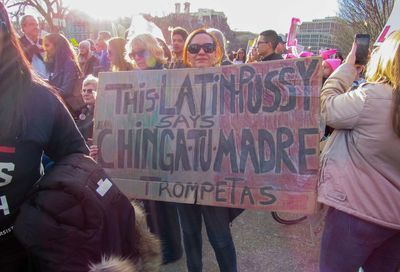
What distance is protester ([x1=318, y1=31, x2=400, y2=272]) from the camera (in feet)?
5.04

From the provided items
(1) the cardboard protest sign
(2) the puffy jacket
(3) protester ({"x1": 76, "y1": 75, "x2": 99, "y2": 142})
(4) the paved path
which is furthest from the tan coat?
(3) protester ({"x1": 76, "y1": 75, "x2": 99, "y2": 142})

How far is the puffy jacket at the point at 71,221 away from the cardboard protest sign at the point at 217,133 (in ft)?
3.44

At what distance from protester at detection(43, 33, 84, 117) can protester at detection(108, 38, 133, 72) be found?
2.08 feet

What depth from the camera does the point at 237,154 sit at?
2.22m

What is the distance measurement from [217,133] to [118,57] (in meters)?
1.87

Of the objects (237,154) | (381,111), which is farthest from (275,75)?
(381,111)

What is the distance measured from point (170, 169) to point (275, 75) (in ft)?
2.98

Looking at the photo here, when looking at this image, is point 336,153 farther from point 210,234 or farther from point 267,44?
point 267,44

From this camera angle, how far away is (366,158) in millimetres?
1598

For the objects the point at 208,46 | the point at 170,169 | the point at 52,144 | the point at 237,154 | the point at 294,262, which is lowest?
the point at 294,262

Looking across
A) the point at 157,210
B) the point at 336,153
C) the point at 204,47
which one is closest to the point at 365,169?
the point at 336,153

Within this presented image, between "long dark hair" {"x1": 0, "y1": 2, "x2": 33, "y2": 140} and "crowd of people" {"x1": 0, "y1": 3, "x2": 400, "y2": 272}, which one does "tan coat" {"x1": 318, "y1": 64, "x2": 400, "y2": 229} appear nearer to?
"crowd of people" {"x1": 0, "y1": 3, "x2": 400, "y2": 272}

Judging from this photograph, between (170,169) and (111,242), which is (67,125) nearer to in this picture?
(111,242)

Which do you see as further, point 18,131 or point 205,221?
point 205,221
